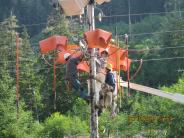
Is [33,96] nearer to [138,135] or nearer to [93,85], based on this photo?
[138,135]

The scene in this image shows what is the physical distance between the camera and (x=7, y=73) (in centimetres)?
5272

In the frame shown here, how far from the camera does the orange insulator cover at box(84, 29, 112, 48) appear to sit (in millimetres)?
13156

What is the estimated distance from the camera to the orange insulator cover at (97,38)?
13.2 metres

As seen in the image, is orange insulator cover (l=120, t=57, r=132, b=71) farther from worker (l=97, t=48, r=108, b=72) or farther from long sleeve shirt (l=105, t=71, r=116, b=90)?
worker (l=97, t=48, r=108, b=72)

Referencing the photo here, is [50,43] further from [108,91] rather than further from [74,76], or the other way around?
[108,91]

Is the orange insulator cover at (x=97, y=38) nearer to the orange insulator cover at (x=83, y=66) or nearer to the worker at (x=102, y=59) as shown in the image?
the worker at (x=102, y=59)

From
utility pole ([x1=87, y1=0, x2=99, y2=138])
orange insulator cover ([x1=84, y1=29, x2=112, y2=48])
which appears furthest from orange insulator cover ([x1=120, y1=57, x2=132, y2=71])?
orange insulator cover ([x1=84, y1=29, x2=112, y2=48])

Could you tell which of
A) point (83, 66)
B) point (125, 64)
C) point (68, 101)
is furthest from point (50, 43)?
point (68, 101)

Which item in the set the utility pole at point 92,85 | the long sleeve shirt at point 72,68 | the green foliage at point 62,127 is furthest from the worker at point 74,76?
the green foliage at point 62,127

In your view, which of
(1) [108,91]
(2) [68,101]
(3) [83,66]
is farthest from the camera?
(2) [68,101]

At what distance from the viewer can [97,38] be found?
1315 centimetres

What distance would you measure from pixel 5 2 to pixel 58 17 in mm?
78495

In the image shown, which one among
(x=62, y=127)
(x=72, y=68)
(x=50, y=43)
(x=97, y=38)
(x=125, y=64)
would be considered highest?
(x=97, y=38)

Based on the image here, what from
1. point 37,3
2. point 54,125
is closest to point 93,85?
point 54,125
